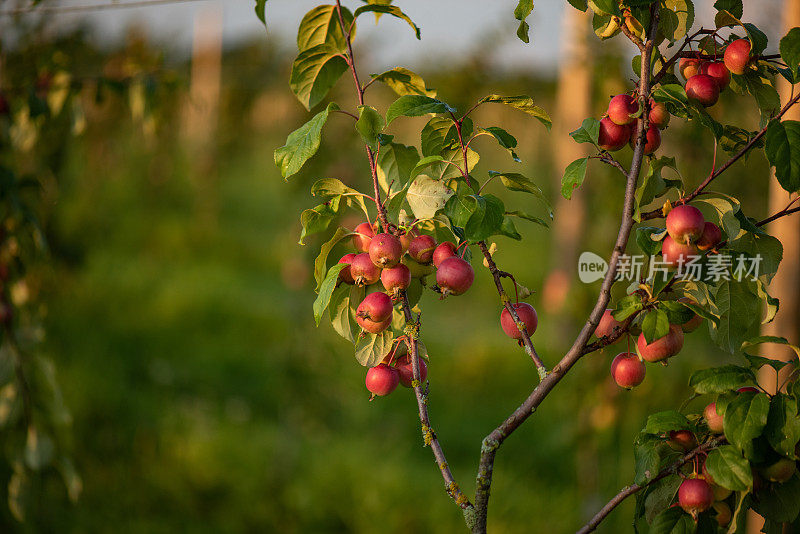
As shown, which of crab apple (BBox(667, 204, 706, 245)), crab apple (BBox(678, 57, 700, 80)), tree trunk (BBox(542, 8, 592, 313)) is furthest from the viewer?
tree trunk (BBox(542, 8, 592, 313))

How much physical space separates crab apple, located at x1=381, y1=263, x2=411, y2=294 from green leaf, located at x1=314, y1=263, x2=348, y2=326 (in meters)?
0.04

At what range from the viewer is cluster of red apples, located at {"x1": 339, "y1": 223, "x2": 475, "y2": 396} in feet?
1.93

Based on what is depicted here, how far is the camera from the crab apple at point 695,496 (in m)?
0.59

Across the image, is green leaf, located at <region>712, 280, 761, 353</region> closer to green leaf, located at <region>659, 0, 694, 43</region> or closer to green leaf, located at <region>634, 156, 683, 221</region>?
green leaf, located at <region>634, 156, 683, 221</region>

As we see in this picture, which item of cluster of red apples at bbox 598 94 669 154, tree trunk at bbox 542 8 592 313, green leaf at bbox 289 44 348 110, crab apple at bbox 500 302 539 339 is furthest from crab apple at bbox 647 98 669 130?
tree trunk at bbox 542 8 592 313

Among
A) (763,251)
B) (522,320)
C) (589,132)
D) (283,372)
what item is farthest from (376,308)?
(283,372)

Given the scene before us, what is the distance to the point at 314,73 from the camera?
0.69 m

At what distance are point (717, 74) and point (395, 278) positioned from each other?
0.36 metres

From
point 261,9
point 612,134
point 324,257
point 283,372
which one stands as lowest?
point 283,372

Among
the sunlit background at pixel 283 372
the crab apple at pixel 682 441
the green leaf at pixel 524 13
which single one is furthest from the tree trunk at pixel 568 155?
the green leaf at pixel 524 13

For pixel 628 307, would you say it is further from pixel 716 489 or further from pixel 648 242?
pixel 716 489

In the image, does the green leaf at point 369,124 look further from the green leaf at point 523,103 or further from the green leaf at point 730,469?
the green leaf at point 730,469

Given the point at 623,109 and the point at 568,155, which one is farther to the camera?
the point at 568,155

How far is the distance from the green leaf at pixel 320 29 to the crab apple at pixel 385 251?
247mm
